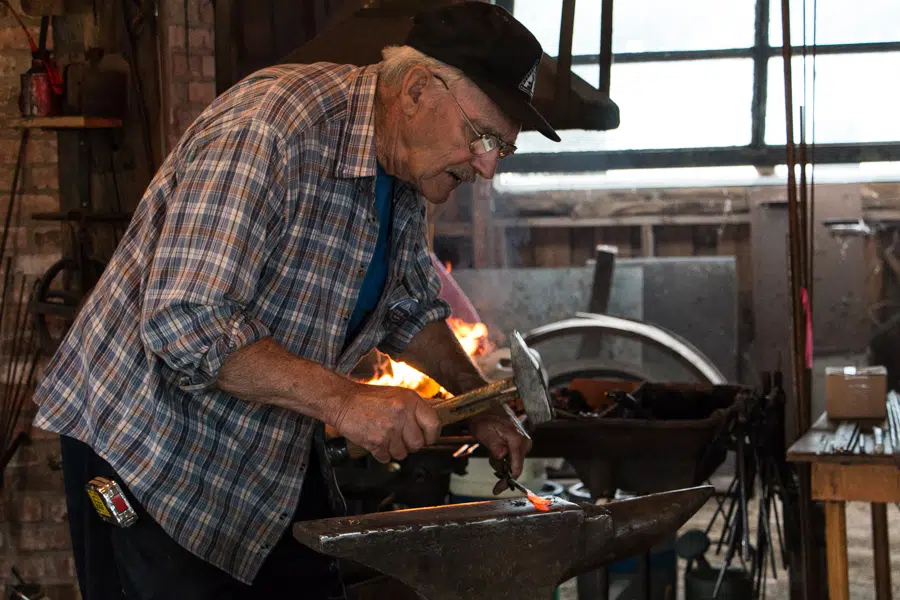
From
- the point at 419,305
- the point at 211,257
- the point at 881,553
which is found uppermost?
the point at 211,257

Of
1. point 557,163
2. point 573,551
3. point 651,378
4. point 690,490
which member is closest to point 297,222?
point 573,551

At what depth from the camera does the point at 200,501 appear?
209cm

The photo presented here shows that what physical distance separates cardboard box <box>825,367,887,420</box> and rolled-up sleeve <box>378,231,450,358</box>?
6.39 feet

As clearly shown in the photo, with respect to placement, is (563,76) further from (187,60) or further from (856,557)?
(856,557)

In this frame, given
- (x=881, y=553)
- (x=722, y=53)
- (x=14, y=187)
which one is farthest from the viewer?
(x=722, y=53)

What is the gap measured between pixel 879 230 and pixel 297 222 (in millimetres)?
5700

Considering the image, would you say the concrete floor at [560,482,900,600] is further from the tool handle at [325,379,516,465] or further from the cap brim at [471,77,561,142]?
the cap brim at [471,77,561,142]

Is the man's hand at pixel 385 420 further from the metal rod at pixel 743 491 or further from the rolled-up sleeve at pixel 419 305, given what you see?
the metal rod at pixel 743 491

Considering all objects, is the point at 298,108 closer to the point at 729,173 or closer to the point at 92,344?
the point at 92,344

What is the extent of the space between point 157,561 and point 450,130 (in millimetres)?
1011

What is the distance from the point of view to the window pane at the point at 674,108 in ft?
24.6

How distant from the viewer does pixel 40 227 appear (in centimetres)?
439

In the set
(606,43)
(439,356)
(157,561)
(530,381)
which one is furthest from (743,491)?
(606,43)

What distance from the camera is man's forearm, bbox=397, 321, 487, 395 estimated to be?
2568mm
